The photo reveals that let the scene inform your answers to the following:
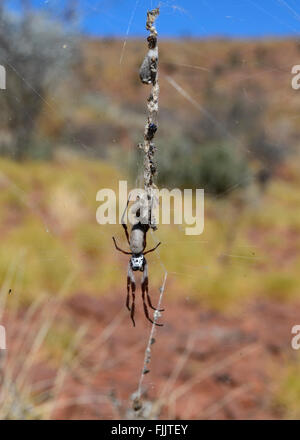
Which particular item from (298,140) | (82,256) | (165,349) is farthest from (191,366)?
(298,140)

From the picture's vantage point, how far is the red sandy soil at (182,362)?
2.67 meters

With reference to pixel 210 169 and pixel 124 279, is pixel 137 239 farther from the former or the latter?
pixel 210 169

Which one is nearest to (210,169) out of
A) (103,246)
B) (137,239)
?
(103,246)

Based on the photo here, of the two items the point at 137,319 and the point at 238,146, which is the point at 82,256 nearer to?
the point at 137,319

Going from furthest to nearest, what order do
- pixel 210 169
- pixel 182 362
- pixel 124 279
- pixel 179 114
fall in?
pixel 179 114 < pixel 210 169 < pixel 124 279 < pixel 182 362

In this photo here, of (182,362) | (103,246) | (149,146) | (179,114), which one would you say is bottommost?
(182,362)

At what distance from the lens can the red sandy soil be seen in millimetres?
2674

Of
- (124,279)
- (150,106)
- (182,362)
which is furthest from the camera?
(124,279)

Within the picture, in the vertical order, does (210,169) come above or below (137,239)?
above

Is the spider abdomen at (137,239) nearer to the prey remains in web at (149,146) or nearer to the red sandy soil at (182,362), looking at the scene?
the prey remains in web at (149,146)

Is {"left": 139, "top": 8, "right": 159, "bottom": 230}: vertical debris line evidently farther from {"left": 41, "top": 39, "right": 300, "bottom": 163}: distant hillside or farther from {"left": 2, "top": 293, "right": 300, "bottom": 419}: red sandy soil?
{"left": 41, "top": 39, "right": 300, "bottom": 163}: distant hillside

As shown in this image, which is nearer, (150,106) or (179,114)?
(150,106)

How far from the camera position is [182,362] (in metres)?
3.30
